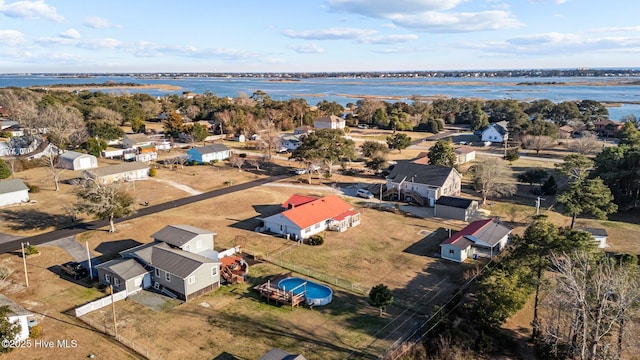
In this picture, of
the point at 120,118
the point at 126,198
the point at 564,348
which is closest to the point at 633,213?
the point at 564,348

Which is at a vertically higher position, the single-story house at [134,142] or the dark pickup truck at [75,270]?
the single-story house at [134,142]

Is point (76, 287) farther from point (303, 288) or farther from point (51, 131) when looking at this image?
point (51, 131)

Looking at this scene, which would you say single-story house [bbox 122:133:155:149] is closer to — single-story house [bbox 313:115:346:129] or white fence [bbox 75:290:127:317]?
single-story house [bbox 313:115:346:129]

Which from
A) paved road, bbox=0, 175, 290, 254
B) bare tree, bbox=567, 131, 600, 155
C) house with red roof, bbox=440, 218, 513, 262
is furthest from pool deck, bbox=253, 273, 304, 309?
bare tree, bbox=567, 131, 600, 155

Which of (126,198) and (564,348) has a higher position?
(126,198)

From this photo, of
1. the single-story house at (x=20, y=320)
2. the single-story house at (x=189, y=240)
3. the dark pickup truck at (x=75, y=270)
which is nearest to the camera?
the single-story house at (x=20, y=320)

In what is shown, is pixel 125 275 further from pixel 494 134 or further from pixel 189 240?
pixel 494 134

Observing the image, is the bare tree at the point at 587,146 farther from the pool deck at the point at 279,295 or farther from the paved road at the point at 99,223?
the pool deck at the point at 279,295

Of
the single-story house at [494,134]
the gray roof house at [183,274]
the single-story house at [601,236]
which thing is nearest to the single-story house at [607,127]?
the single-story house at [494,134]
